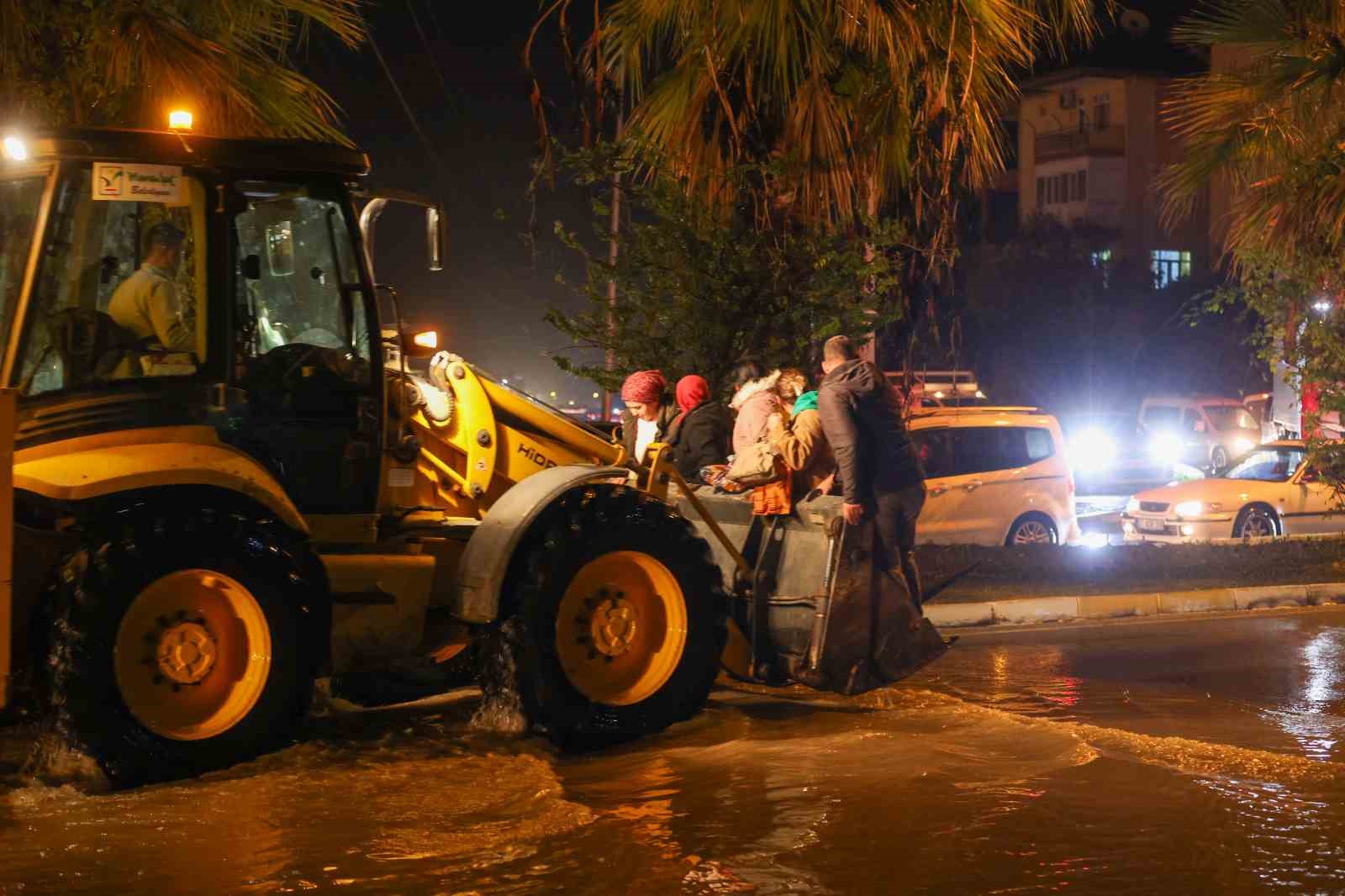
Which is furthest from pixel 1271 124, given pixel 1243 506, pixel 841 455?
pixel 1243 506

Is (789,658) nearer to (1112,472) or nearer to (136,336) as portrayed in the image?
(136,336)

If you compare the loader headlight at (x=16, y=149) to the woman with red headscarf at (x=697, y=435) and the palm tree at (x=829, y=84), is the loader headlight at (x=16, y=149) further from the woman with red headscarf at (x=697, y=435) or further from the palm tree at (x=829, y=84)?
the woman with red headscarf at (x=697, y=435)

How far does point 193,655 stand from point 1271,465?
57.9 feet

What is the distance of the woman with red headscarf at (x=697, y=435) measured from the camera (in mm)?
10641

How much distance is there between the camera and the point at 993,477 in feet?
58.3

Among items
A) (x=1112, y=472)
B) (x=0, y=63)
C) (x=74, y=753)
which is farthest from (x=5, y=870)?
(x=1112, y=472)

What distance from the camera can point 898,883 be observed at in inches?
227

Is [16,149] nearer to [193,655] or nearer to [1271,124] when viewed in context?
[193,655]

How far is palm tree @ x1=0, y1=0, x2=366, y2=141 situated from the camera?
10.1m

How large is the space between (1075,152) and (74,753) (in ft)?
217

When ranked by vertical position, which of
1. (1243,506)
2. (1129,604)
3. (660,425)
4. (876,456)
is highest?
(660,425)

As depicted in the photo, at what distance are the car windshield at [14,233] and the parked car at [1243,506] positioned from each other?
53.3 feet

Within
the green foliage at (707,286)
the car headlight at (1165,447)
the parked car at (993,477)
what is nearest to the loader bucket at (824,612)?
the green foliage at (707,286)

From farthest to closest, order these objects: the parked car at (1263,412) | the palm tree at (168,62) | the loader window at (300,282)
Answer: the parked car at (1263,412) < the palm tree at (168,62) < the loader window at (300,282)
